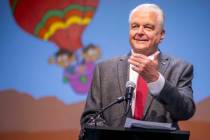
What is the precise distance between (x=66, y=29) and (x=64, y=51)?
0.19 meters

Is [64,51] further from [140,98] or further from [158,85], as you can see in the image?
[158,85]

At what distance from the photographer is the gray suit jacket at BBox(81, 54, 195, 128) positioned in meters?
2.33

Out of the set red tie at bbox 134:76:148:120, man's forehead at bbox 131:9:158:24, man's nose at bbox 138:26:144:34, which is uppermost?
man's forehead at bbox 131:9:158:24

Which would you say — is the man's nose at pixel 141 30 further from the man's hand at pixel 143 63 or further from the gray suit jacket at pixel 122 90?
the man's hand at pixel 143 63

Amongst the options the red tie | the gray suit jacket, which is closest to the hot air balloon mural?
the gray suit jacket

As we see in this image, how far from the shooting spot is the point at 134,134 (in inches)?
69.9

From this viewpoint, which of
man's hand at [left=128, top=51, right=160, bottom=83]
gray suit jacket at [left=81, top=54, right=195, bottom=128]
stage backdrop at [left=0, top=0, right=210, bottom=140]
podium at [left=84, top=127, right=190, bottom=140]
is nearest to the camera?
podium at [left=84, top=127, right=190, bottom=140]

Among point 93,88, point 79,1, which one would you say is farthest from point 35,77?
point 93,88

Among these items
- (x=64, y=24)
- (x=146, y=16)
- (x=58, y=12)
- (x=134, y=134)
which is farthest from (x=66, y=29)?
(x=134, y=134)

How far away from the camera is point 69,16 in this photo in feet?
12.1

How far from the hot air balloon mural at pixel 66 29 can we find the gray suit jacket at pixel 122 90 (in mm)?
1011

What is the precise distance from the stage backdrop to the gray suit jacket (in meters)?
1.04

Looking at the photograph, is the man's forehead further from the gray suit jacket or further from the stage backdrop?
the stage backdrop

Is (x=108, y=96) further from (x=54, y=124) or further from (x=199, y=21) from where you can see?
(x=199, y=21)
